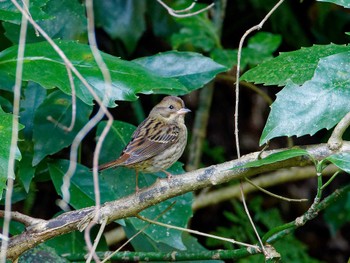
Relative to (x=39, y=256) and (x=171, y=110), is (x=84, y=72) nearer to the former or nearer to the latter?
(x=39, y=256)

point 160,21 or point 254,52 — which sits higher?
point 160,21

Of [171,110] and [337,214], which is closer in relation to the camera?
[171,110]

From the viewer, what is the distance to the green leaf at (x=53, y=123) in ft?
11.2

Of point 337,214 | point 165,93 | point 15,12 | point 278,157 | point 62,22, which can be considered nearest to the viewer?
point 278,157

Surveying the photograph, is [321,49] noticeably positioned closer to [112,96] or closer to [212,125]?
[112,96]

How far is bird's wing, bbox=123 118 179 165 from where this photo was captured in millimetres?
3646

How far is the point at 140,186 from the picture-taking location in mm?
3582

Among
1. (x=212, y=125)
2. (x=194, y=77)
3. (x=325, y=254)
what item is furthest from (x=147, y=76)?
(x=325, y=254)

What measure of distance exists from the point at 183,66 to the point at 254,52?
3.75 feet

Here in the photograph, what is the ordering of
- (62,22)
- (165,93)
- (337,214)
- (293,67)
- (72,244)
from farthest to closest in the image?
(337,214), (62,22), (72,244), (165,93), (293,67)

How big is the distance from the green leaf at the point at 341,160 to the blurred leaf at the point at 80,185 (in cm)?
128

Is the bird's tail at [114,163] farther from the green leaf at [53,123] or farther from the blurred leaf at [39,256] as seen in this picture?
the blurred leaf at [39,256]

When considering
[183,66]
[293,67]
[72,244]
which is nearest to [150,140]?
[183,66]

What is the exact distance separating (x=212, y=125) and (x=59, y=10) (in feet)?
7.97
